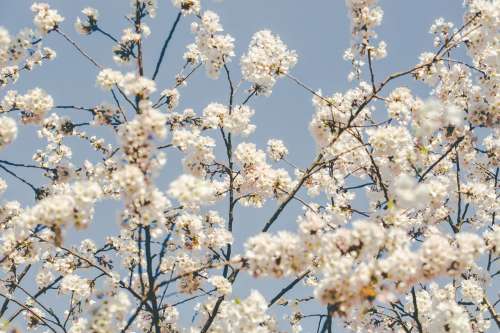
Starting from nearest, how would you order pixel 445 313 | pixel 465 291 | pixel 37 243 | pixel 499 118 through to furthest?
pixel 445 313, pixel 499 118, pixel 37 243, pixel 465 291

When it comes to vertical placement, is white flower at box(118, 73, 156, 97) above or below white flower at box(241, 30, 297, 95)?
below

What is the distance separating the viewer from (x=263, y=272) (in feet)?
19.3

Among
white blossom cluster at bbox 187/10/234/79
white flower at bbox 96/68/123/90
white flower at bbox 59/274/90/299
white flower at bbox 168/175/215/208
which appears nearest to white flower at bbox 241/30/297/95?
white blossom cluster at bbox 187/10/234/79

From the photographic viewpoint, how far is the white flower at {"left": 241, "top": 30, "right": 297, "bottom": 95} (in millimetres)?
9633

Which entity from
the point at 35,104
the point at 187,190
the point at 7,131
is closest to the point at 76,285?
the point at 35,104

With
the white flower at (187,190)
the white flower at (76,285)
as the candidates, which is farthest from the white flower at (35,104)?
the white flower at (187,190)

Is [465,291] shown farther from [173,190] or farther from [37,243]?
[37,243]

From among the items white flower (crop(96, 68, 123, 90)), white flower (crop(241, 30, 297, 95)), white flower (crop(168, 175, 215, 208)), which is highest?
white flower (crop(241, 30, 297, 95))

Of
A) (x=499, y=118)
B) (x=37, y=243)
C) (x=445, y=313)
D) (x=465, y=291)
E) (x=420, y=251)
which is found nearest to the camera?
(x=420, y=251)

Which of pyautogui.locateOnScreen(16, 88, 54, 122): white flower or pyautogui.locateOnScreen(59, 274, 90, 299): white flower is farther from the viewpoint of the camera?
pyautogui.locateOnScreen(59, 274, 90, 299): white flower

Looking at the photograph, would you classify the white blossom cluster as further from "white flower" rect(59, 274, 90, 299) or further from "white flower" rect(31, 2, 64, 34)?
"white flower" rect(59, 274, 90, 299)

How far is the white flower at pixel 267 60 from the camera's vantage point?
379 inches

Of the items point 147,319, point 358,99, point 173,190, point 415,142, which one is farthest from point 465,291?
point 173,190

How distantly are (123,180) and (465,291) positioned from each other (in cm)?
847
